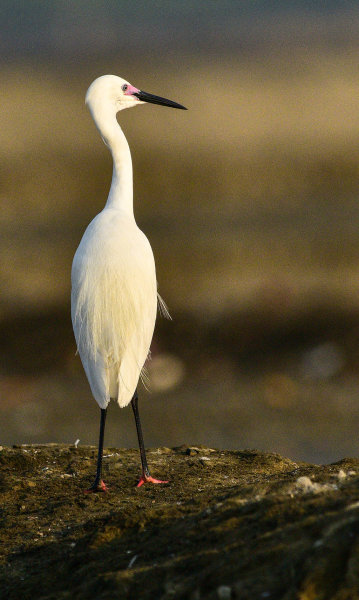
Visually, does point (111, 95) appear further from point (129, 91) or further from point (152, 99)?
point (152, 99)

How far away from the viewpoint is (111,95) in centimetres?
590

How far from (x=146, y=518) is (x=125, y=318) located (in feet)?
6.52

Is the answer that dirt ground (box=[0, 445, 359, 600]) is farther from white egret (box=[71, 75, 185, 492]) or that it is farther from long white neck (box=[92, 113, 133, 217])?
long white neck (box=[92, 113, 133, 217])

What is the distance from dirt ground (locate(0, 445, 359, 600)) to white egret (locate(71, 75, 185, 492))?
0.35 m

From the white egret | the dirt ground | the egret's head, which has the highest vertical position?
the egret's head

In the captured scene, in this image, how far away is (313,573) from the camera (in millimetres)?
2213

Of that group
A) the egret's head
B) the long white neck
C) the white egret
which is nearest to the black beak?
the egret's head

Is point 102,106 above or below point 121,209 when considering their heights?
above

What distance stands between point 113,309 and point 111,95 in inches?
67.5

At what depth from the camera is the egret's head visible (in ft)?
19.1

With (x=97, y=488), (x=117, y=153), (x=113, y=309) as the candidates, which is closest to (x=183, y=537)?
(x=97, y=488)

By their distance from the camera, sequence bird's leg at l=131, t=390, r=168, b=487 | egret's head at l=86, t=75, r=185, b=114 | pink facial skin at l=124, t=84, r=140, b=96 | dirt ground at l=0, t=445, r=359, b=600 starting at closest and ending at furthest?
dirt ground at l=0, t=445, r=359, b=600, bird's leg at l=131, t=390, r=168, b=487, egret's head at l=86, t=75, r=185, b=114, pink facial skin at l=124, t=84, r=140, b=96

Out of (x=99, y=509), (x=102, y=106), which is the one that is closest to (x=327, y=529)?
(x=99, y=509)

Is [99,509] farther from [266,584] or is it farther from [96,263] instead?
[266,584]
